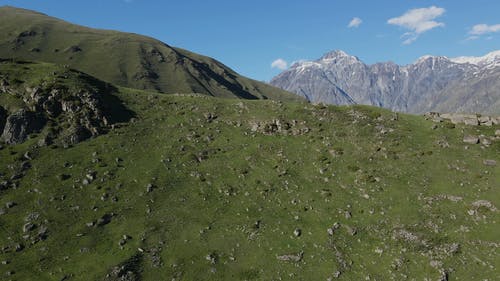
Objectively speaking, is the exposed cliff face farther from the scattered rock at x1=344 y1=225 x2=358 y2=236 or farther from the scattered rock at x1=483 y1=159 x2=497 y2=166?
the scattered rock at x1=483 y1=159 x2=497 y2=166

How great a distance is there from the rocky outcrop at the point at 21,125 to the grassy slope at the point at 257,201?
2166 mm

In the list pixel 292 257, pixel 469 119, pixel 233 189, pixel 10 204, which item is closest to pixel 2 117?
pixel 10 204

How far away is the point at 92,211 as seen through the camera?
49.9 meters

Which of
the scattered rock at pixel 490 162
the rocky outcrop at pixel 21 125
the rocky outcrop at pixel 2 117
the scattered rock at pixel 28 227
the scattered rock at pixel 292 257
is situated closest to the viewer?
the scattered rock at pixel 292 257

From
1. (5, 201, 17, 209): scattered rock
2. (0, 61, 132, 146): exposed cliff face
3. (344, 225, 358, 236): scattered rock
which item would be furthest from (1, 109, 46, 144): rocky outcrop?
(344, 225, 358, 236): scattered rock

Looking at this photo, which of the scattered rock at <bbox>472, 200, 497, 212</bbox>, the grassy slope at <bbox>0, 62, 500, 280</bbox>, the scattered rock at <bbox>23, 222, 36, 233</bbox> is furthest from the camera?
the scattered rock at <bbox>472, 200, 497, 212</bbox>

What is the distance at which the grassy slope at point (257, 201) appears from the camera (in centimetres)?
4253

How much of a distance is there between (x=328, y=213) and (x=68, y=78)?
2261 inches

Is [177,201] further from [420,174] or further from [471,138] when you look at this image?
[471,138]

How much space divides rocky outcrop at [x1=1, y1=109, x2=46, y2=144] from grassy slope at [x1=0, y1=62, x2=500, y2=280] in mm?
2166

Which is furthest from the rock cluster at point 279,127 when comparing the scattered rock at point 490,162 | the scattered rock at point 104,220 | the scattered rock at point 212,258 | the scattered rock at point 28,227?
the scattered rock at point 28,227

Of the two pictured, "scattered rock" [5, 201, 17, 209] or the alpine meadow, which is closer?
the alpine meadow

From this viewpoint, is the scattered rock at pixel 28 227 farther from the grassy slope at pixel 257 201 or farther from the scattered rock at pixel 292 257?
the scattered rock at pixel 292 257

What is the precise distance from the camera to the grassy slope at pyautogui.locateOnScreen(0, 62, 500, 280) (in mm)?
42531
